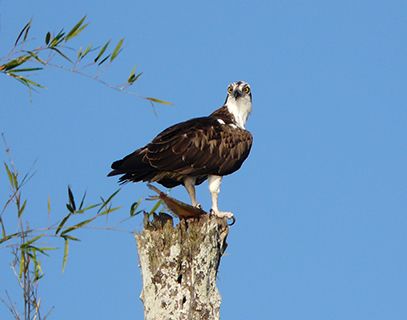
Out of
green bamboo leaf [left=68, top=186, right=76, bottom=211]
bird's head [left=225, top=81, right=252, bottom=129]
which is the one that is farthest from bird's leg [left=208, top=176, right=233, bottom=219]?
green bamboo leaf [left=68, top=186, right=76, bottom=211]

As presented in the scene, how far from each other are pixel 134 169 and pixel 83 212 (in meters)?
3.88

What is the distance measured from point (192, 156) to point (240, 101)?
6.77ft

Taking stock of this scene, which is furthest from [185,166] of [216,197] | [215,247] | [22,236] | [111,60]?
[22,236]

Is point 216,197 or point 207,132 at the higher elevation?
point 207,132

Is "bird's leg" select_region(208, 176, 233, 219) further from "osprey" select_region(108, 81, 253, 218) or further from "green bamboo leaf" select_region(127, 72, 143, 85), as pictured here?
"green bamboo leaf" select_region(127, 72, 143, 85)

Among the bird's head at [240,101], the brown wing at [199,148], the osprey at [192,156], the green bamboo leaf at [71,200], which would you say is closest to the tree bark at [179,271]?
the green bamboo leaf at [71,200]

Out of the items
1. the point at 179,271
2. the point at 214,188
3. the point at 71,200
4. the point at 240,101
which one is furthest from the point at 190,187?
the point at 71,200

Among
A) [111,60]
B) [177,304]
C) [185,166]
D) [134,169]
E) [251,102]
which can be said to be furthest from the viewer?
[251,102]

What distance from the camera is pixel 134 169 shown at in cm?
1023

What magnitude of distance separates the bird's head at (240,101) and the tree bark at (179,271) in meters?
5.22

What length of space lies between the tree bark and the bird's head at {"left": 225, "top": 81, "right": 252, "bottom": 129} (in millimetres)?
5225

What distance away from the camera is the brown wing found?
1066 cm

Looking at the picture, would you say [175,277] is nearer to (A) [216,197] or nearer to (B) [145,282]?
(B) [145,282]

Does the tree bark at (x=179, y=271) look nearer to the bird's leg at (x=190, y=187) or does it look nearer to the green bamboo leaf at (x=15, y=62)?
the green bamboo leaf at (x=15, y=62)
